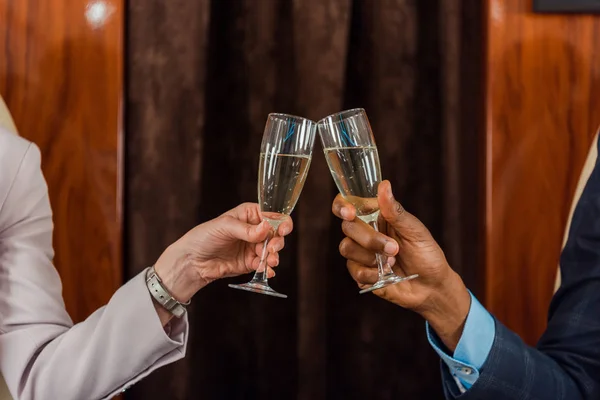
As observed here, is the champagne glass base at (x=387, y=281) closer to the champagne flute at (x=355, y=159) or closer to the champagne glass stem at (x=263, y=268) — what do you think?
the champagne flute at (x=355, y=159)

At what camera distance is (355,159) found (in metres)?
0.84

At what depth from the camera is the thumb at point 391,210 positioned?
845 millimetres

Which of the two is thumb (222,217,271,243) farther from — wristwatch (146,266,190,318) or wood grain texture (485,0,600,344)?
wood grain texture (485,0,600,344)

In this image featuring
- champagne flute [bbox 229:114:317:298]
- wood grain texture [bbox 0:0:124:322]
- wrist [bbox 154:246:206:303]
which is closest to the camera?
champagne flute [bbox 229:114:317:298]

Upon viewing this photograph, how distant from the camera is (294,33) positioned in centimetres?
151

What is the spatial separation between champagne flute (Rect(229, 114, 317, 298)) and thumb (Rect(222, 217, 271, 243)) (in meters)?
0.02

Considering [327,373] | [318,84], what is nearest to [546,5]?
[318,84]

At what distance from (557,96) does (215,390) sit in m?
1.09

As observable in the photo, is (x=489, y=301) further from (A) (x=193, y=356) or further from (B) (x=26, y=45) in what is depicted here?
(B) (x=26, y=45)

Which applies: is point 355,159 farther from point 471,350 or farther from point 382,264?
point 471,350

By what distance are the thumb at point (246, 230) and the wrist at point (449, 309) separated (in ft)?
0.98

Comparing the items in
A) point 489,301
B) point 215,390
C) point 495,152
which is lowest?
point 215,390

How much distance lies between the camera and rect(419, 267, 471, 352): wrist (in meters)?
0.99

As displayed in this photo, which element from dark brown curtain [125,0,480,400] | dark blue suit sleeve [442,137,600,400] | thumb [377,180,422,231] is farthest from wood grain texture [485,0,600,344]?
thumb [377,180,422,231]
